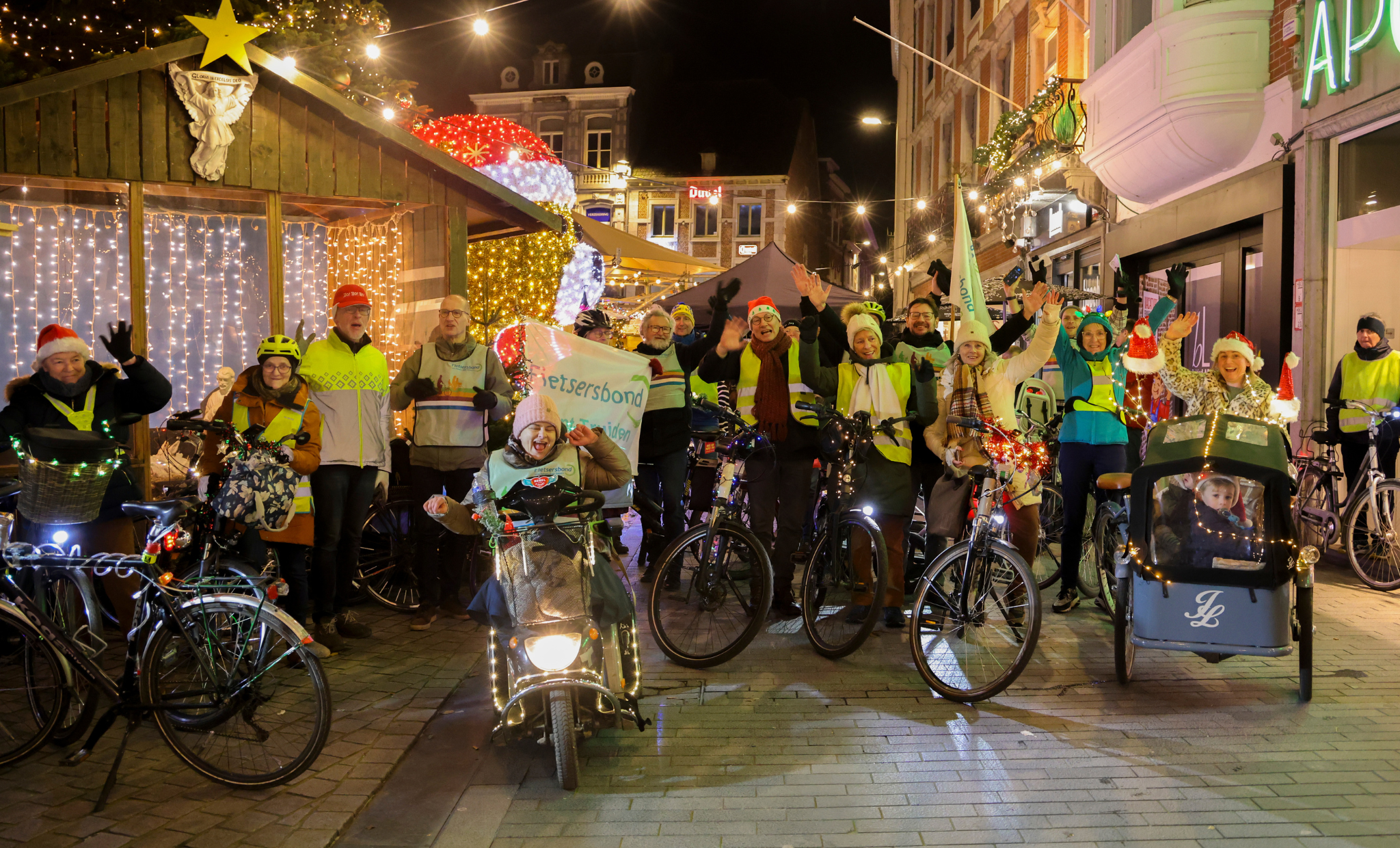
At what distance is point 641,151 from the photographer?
50.3 meters

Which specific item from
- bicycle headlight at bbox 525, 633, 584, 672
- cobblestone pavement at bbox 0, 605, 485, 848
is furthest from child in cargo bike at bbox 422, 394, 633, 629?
cobblestone pavement at bbox 0, 605, 485, 848

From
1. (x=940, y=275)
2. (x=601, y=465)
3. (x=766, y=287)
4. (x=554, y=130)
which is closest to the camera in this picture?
(x=601, y=465)

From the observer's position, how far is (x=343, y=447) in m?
6.00

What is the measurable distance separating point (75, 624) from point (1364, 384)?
9.19 metres

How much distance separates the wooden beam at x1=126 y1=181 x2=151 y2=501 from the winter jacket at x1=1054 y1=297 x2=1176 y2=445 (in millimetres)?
6587

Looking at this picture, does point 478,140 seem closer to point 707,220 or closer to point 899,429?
point 899,429

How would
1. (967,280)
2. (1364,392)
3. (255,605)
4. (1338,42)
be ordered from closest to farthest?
(255,605), (967,280), (1364,392), (1338,42)

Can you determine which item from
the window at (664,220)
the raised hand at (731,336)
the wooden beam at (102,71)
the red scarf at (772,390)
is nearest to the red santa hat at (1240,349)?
the red scarf at (772,390)

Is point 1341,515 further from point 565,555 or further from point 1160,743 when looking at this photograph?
point 565,555

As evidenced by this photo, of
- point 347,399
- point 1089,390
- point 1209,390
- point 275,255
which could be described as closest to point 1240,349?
point 1209,390

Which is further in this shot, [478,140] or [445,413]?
[478,140]

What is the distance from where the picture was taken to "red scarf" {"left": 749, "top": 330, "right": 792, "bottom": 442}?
21.2 feet

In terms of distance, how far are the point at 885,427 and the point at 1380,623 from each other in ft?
11.7

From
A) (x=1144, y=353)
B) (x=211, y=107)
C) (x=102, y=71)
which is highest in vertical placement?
(x=102, y=71)
